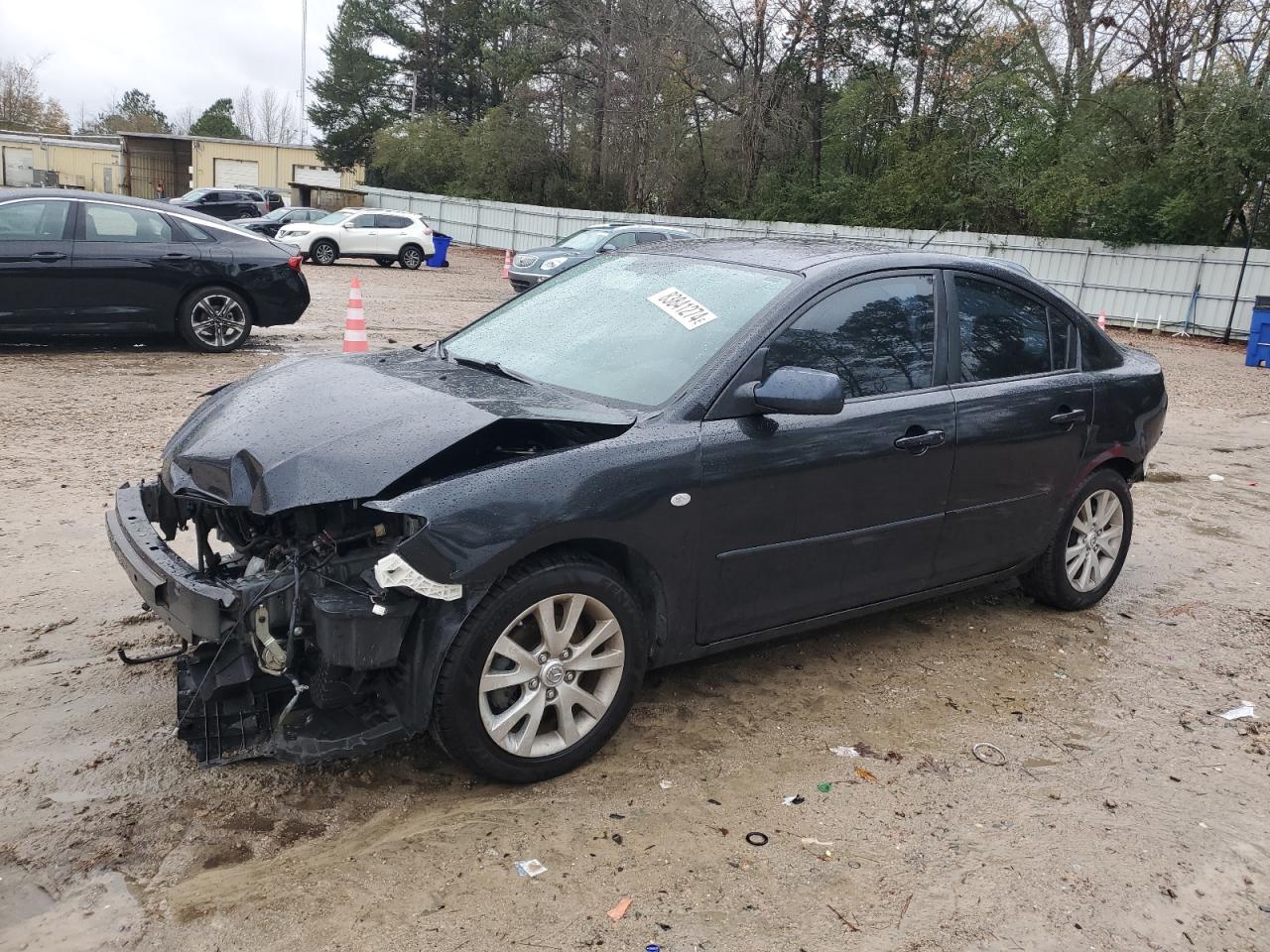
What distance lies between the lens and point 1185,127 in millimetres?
24531

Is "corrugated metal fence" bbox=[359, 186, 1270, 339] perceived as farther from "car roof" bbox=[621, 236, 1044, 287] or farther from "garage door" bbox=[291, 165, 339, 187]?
"garage door" bbox=[291, 165, 339, 187]

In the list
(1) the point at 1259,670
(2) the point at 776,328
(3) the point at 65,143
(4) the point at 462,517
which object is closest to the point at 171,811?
(4) the point at 462,517

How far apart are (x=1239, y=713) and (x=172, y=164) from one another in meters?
69.9

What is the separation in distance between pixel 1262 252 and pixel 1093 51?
10921 mm

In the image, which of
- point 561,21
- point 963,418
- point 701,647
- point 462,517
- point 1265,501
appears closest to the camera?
point 462,517

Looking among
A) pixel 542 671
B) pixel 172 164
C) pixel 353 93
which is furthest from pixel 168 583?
pixel 172 164

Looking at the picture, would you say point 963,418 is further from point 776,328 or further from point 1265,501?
point 1265,501

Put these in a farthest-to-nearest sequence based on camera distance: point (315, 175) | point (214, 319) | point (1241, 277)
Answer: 1. point (315, 175)
2. point (1241, 277)
3. point (214, 319)

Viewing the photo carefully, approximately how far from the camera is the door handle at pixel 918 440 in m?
4.12

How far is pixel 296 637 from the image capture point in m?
3.09

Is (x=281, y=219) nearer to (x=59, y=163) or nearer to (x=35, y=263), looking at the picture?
(x=35, y=263)

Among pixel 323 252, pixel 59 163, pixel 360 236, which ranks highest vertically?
pixel 59 163

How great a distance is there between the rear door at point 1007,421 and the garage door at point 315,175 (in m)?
65.0

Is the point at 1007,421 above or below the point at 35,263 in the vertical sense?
above
